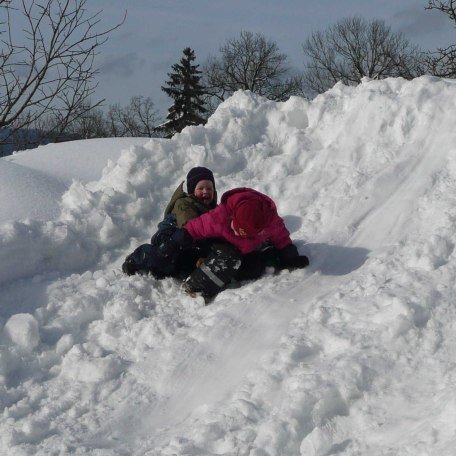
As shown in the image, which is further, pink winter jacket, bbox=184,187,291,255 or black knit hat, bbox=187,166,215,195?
black knit hat, bbox=187,166,215,195

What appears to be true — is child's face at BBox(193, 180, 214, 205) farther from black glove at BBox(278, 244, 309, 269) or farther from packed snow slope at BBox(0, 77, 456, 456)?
Answer: black glove at BBox(278, 244, 309, 269)

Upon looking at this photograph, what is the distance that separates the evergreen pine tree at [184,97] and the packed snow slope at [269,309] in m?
21.6

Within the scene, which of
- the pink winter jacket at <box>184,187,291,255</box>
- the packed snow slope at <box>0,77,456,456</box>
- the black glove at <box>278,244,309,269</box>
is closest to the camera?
the packed snow slope at <box>0,77,456,456</box>

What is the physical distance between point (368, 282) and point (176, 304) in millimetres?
1334

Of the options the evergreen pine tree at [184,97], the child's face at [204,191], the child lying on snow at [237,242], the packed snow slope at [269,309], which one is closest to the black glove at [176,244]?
the child lying on snow at [237,242]

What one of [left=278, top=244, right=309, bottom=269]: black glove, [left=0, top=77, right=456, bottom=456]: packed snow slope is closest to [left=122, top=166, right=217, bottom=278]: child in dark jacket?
[left=0, top=77, right=456, bottom=456]: packed snow slope

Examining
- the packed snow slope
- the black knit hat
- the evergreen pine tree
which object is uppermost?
the evergreen pine tree

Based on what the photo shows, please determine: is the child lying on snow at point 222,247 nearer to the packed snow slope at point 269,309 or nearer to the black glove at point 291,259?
the black glove at point 291,259

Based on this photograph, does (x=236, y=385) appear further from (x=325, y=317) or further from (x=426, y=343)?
(x=426, y=343)

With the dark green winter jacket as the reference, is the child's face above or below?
above

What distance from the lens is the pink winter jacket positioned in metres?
4.22

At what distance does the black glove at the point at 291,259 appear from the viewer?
4.35 m

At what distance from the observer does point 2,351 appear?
3.61 metres

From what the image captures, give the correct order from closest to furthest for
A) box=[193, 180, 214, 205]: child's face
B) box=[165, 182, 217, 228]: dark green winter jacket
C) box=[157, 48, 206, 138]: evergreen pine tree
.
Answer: box=[165, 182, 217, 228]: dark green winter jacket, box=[193, 180, 214, 205]: child's face, box=[157, 48, 206, 138]: evergreen pine tree
